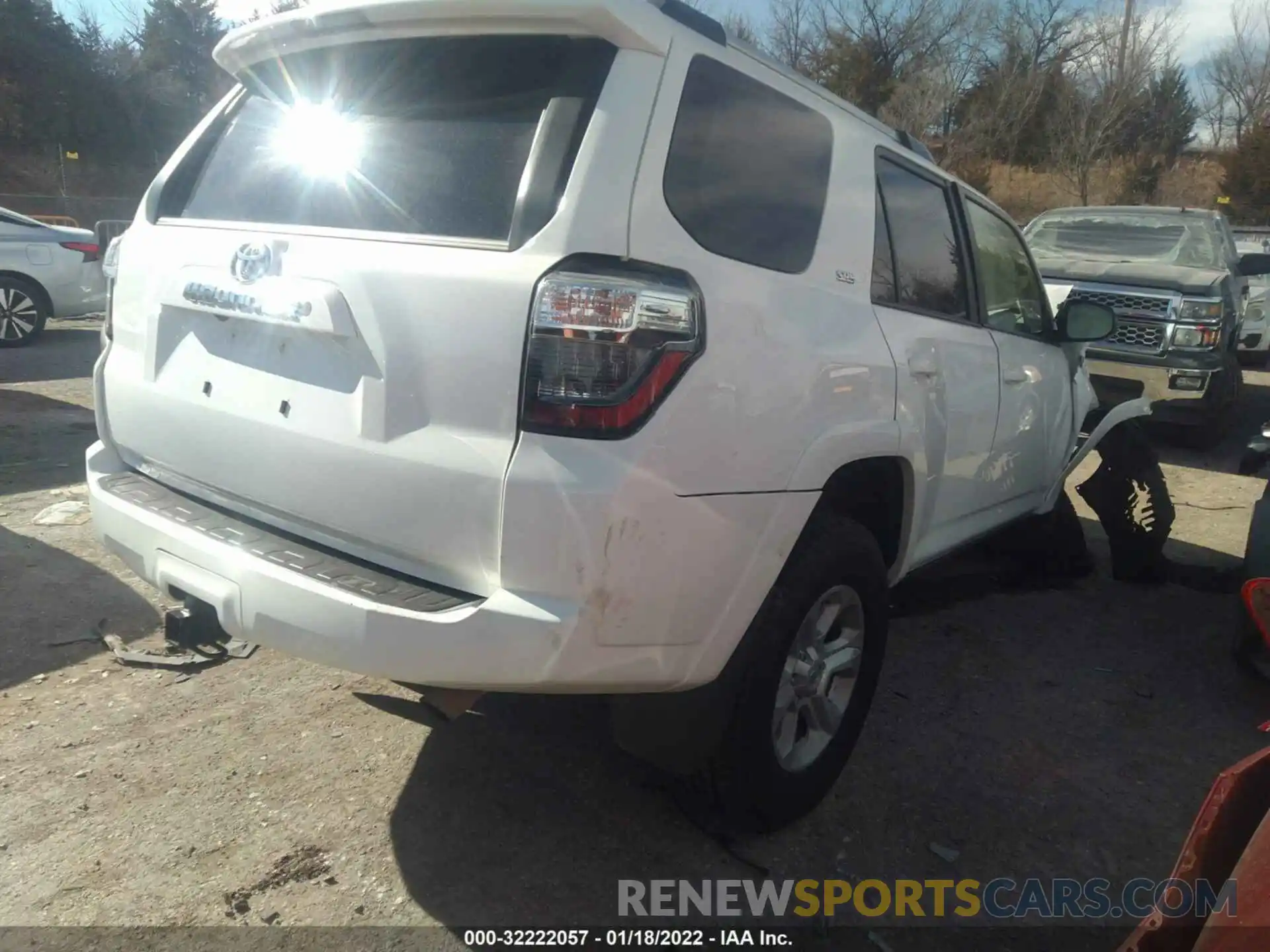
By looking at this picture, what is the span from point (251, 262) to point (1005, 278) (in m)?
3.04

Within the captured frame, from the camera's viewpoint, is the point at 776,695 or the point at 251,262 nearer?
the point at 251,262

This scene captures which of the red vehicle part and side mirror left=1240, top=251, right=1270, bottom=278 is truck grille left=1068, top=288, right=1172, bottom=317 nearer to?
side mirror left=1240, top=251, right=1270, bottom=278

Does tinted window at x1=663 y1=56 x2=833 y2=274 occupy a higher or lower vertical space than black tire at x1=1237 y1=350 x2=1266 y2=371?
higher

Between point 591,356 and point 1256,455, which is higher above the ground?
point 591,356

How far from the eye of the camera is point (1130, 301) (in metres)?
7.77

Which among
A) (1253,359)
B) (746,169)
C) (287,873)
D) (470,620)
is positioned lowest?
(287,873)

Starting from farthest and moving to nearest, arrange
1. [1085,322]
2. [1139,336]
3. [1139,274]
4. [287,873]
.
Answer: [1139,274]
[1139,336]
[1085,322]
[287,873]

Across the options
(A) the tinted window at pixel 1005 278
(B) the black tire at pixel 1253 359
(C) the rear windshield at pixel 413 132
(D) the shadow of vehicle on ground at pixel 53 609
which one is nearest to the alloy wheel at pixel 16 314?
(D) the shadow of vehicle on ground at pixel 53 609

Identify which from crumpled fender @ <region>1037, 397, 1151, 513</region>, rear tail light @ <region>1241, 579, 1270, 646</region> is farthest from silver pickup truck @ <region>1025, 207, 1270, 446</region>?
rear tail light @ <region>1241, 579, 1270, 646</region>

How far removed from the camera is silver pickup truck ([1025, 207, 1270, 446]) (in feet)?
24.6

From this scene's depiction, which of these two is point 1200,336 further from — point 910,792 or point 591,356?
point 591,356

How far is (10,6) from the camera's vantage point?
1227 inches

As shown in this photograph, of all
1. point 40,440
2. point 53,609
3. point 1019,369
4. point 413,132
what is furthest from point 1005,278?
point 40,440

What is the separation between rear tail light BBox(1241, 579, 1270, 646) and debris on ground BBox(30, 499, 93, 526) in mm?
4926
